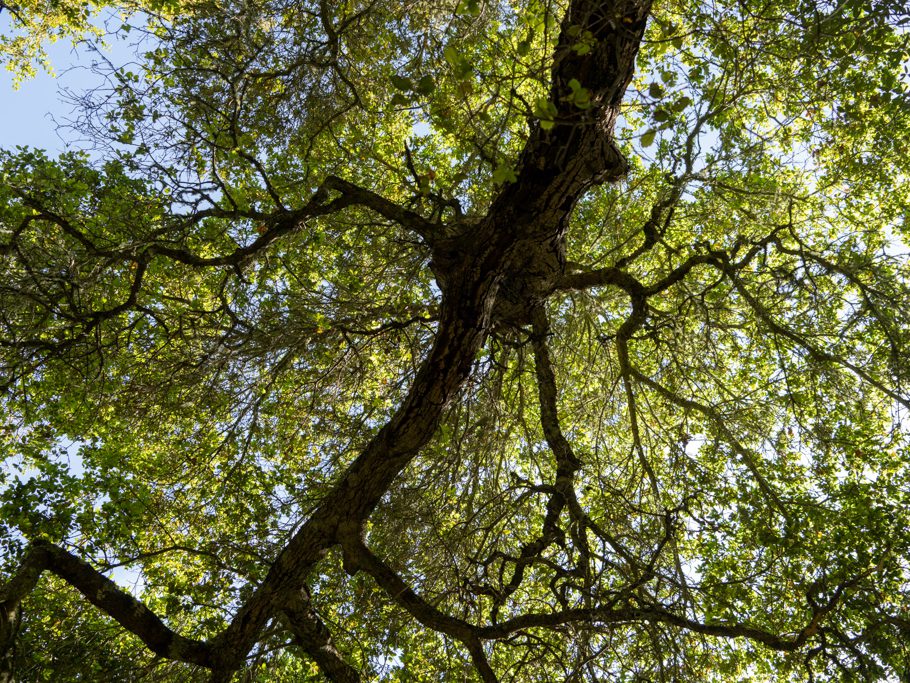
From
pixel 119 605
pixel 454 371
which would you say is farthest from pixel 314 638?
pixel 454 371

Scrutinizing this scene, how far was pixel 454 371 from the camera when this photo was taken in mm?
4121

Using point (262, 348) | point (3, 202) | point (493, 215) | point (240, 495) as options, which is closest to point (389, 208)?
point (493, 215)

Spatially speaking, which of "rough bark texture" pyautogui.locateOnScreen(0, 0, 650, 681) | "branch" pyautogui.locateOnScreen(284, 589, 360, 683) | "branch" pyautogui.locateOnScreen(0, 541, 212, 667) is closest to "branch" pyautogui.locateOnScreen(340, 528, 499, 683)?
"rough bark texture" pyautogui.locateOnScreen(0, 0, 650, 681)

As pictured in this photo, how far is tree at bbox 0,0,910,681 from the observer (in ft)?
13.3

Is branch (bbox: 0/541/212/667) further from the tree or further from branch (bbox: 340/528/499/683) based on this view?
branch (bbox: 340/528/499/683)

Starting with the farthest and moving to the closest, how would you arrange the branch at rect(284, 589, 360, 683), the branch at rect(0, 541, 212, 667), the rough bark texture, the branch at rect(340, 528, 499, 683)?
the branch at rect(284, 589, 360, 683) < the branch at rect(0, 541, 212, 667) < the branch at rect(340, 528, 499, 683) < the rough bark texture

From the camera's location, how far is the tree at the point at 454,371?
4051 mm

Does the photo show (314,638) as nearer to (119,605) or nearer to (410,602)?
(410,602)

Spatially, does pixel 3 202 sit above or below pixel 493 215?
above

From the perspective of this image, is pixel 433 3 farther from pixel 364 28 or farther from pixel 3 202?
pixel 3 202

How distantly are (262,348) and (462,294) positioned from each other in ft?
7.22

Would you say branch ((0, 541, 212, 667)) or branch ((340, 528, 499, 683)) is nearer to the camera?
branch ((340, 528, 499, 683))

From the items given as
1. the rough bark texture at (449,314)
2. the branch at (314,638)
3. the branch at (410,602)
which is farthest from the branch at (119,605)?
the branch at (410,602)

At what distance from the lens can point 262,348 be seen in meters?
5.33
